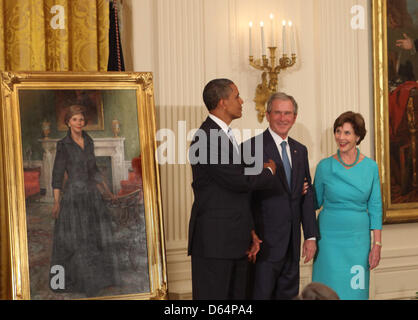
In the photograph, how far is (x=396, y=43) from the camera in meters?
5.08

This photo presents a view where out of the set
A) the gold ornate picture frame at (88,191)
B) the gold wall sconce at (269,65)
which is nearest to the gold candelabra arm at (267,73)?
the gold wall sconce at (269,65)

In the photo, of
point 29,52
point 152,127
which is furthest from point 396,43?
point 29,52

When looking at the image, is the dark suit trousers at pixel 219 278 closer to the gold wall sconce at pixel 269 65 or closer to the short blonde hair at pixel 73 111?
the short blonde hair at pixel 73 111

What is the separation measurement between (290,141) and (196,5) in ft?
5.07

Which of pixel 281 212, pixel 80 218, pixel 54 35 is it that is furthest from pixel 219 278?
pixel 54 35

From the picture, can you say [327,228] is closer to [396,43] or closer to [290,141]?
[290,141]

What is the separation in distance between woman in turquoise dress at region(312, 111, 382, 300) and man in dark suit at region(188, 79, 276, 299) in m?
0.65

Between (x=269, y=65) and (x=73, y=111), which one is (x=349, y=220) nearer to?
(x=269, y=65)

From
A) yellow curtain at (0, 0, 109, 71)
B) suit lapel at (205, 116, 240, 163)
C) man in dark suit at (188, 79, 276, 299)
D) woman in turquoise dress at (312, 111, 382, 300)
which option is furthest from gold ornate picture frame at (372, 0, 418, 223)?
yellow curtain at (0, 0, 109, 71)

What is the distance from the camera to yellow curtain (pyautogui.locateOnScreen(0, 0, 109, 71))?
3.96 metres

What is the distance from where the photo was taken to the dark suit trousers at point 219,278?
3314mm

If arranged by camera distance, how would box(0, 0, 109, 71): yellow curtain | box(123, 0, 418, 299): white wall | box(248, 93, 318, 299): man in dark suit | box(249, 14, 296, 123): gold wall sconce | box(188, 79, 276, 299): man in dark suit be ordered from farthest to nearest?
box(249, 14, 296, 123): gold wall sconce
box(123, 0, 418, 299): white wall
box(0, 0, 109, 71): yellow curtain
box(248, 93, 318, 299): man in dark suit
box(188, 79, 276, 299): man in dark suit

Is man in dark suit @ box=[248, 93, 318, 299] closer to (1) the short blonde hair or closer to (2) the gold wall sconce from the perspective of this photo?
(2) the gold wall sconce

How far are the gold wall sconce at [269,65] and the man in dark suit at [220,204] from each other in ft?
4.04
